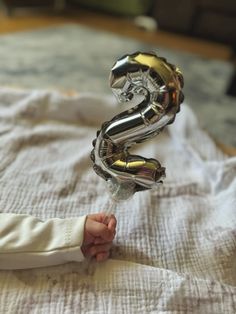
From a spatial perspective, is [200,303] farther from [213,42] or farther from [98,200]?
[213,42]

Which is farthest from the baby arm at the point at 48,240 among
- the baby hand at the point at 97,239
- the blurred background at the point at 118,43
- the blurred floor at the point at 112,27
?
the blurred floor at the point at 112,27

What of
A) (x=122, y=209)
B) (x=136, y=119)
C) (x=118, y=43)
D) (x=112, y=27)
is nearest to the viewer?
(x=136, y=119)

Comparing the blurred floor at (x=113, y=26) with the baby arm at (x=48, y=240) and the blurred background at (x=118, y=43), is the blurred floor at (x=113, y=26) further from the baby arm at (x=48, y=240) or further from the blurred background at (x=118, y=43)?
the baby arm at (x=48, y=240)

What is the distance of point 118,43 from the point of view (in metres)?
2.30

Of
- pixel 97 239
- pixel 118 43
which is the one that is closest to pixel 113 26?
pixel 118 43

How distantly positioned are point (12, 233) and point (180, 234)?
0.27m

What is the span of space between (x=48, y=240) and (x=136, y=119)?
0.72ft

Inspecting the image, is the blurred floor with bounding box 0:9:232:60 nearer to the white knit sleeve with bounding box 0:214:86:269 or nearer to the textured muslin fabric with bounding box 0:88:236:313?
the textured muslin fabric with bounding box 0:88:236:313

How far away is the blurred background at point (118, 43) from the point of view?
5.47 feet

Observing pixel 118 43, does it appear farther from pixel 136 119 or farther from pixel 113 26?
pixel 136 119

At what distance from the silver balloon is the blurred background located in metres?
0.87

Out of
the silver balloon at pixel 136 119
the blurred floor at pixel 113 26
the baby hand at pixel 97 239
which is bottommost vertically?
the blurred floor at pixel 113 26

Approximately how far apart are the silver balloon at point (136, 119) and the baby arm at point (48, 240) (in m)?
0.07

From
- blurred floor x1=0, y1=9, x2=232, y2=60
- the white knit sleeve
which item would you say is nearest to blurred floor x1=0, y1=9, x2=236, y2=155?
blurred floor x1=0, y1=9, x2=232, y2=60
